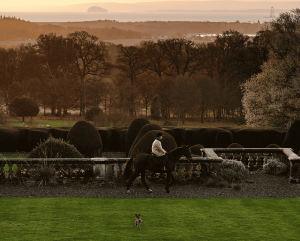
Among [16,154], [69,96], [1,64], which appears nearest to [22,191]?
[16,154]

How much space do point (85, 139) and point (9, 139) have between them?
6867mm

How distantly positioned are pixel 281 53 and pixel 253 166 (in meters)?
23.4

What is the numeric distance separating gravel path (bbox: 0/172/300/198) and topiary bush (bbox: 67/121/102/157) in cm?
754

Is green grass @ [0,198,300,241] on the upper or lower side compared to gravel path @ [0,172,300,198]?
upper

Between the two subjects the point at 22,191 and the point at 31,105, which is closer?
the point at 22,191

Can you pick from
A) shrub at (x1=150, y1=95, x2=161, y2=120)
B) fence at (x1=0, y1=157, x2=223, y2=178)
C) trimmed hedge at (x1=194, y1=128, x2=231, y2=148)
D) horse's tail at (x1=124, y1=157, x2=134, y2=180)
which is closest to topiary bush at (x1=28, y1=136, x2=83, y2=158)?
fence at (x1=0, y1=157, x2=223, y2=178)

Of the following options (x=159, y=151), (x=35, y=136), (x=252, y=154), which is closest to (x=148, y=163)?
(x=159, y=151)

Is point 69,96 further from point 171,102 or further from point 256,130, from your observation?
point 256,130

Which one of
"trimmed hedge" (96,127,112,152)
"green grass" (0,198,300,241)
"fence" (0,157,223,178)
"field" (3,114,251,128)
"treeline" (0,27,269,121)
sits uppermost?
"treeline" (0,27,269,121)

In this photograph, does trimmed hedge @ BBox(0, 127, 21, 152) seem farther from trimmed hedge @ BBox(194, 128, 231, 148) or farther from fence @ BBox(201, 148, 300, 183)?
fence @ BBox(201, 148, 300, 183)

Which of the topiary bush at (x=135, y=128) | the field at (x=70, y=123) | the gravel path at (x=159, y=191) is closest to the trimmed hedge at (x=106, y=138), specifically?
the topiary bush at (x=135, y=128)

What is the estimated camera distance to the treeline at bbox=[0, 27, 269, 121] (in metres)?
52.7

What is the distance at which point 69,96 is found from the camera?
185ft

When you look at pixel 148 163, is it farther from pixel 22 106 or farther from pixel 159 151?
pixel 22 106
